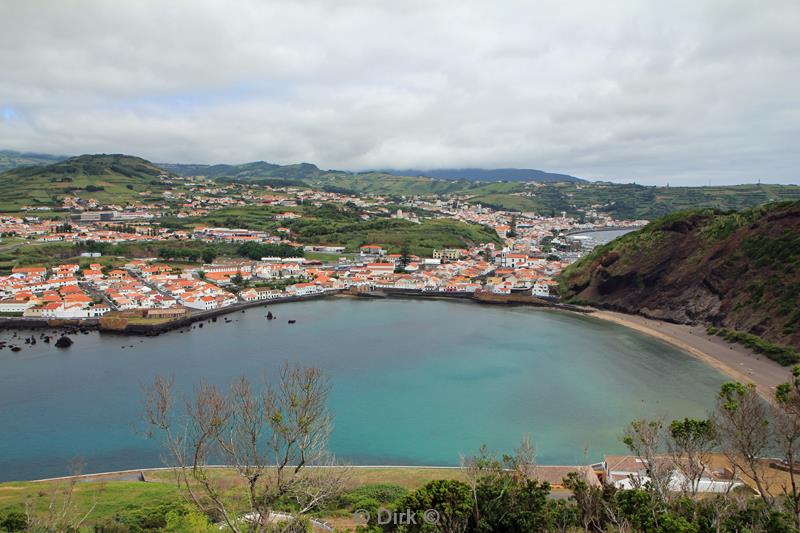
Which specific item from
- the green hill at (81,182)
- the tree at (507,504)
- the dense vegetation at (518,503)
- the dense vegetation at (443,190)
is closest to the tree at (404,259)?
the dense vegetation at (518,503)

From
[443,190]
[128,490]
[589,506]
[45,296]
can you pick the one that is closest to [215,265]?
[45,296]

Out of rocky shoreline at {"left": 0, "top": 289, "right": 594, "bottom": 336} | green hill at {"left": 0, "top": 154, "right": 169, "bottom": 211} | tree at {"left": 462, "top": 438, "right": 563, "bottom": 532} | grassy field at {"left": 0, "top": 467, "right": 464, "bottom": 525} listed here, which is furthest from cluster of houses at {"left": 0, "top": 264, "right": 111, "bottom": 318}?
green hill at {"left": 0, "top": 154, "right": 169, "bottom": 211}

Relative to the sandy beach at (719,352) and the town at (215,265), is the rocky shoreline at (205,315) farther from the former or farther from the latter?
the sandy beach at (719,352)

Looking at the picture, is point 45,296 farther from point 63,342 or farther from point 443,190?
point 443,190

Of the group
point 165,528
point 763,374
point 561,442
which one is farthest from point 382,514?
point 763,374

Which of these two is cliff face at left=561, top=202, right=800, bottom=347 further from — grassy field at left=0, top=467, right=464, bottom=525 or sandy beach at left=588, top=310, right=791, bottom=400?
grassy field at left=0, top=467, right=464, bottom=525

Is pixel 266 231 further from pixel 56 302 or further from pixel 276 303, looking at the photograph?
pixel 56 302
